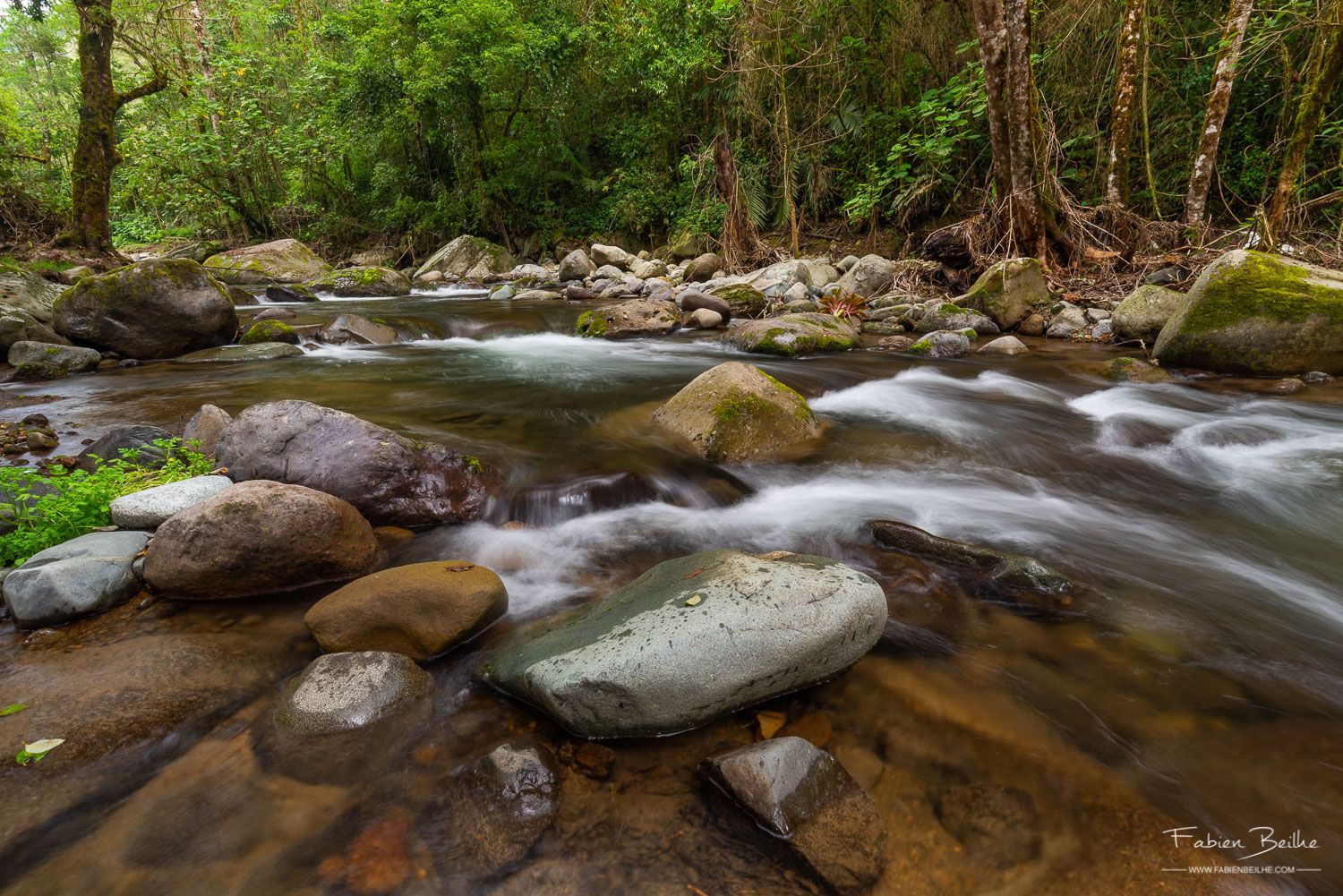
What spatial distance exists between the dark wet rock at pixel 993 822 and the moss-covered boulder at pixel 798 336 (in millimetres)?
6352

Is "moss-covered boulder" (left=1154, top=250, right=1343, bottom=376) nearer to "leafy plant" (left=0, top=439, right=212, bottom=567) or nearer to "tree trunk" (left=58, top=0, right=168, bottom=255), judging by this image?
"leafy plant" (left=0, top=439, right=212, bottom=567)

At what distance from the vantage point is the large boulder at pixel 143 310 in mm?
7047

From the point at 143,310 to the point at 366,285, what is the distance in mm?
8698

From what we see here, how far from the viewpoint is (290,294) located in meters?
13.7

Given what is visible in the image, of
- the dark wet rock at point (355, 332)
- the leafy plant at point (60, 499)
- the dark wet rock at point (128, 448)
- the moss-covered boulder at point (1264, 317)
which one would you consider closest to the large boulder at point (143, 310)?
the dark wet rock at point (355, 332)

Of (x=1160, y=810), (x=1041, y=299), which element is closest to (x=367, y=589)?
(x=1160, y=810)

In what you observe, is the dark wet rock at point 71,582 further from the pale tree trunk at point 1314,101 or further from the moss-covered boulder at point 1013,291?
the pale tree trunk at point 1314,101

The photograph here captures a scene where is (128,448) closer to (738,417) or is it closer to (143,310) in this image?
(738,417)

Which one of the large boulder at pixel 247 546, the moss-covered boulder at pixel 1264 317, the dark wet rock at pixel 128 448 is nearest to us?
the large boulder at pixel 247 546

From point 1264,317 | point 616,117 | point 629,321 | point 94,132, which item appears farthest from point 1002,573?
point 616,117

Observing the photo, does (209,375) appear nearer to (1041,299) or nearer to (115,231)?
(1041,299)

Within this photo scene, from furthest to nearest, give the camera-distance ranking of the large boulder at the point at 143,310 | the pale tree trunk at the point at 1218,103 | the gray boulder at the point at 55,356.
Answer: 1. the pale tree trunk at the point at 1218,103
2. the large boulder at the point at 143,310
3. the gray boulder at the point at 55,356

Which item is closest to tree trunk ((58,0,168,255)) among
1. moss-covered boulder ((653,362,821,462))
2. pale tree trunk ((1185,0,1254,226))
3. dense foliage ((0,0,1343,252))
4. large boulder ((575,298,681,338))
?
dense foliage ((0,0,1343,252))

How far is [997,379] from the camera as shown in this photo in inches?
262
